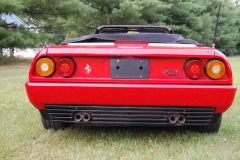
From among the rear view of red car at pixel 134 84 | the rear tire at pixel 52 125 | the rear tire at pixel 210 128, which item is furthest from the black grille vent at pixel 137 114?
the rear tire at pixel 52 125

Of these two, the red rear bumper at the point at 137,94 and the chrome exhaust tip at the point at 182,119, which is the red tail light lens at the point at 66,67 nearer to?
the red rear bumper at the point at 137,94

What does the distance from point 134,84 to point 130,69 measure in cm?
14

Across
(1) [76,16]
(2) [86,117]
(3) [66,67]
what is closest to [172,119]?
(2) [86,117]

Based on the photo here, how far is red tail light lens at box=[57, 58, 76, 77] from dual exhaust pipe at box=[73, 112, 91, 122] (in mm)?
A: 377

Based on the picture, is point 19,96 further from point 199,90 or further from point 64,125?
point 199,90

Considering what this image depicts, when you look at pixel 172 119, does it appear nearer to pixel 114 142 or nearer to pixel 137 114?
pixel 137 114

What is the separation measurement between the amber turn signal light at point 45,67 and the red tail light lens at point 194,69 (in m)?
1.19

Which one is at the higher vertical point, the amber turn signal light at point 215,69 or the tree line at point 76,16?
the tree line at point 76,16

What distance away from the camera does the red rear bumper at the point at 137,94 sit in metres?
1.89

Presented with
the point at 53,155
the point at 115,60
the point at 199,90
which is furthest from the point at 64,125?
the point at 199,90

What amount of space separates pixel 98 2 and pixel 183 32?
35.2 feet

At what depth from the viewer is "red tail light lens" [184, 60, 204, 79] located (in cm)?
193

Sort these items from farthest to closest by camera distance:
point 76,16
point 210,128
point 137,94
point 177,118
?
point 76,16 < point 210,128 < point 177,118 < point 137,94

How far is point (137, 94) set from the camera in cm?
191
